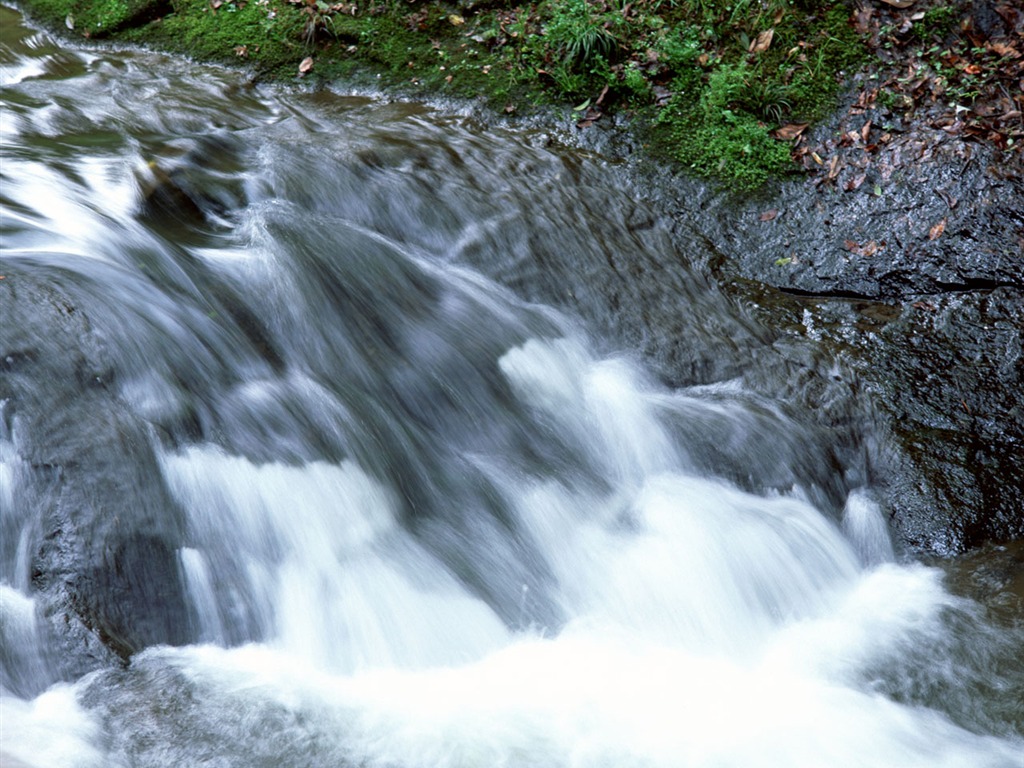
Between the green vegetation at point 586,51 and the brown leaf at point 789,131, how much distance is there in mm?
47

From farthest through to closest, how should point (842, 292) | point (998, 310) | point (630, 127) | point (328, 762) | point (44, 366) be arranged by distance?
1. point (630, 127)
2. point (842, 292)
3. point (998, 310)
4. point (44, 366)
5. point (328, 762)

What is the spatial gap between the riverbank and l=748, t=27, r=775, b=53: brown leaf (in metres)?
0.02

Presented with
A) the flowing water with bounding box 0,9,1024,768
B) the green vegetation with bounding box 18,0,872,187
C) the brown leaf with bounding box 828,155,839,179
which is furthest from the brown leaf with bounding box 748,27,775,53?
the flowing water with bounding box 0,9,1024,768

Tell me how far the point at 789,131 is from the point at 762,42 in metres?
0.97

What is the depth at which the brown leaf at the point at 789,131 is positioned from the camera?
6371 mm

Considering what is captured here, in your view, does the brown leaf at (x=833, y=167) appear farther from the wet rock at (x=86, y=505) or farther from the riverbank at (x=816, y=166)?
the wet rock at (x=86, y=505)

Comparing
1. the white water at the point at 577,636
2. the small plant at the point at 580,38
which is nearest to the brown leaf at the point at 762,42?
the small plant at the point at 580,38

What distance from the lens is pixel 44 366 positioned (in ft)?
12.2

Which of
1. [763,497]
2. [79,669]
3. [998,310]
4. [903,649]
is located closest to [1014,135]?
[998,310]

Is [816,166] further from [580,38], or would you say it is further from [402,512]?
[402,512]

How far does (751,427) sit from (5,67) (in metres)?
6.56

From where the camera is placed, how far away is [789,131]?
21.0ft

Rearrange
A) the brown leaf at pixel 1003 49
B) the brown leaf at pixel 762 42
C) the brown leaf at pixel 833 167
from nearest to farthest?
the brown leaf at pixel 833 167 → the brown leaf at pixel 1003 49 → the brown leaf at pixel 762 42

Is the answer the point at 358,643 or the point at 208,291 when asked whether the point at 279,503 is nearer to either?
the point at 358,643
